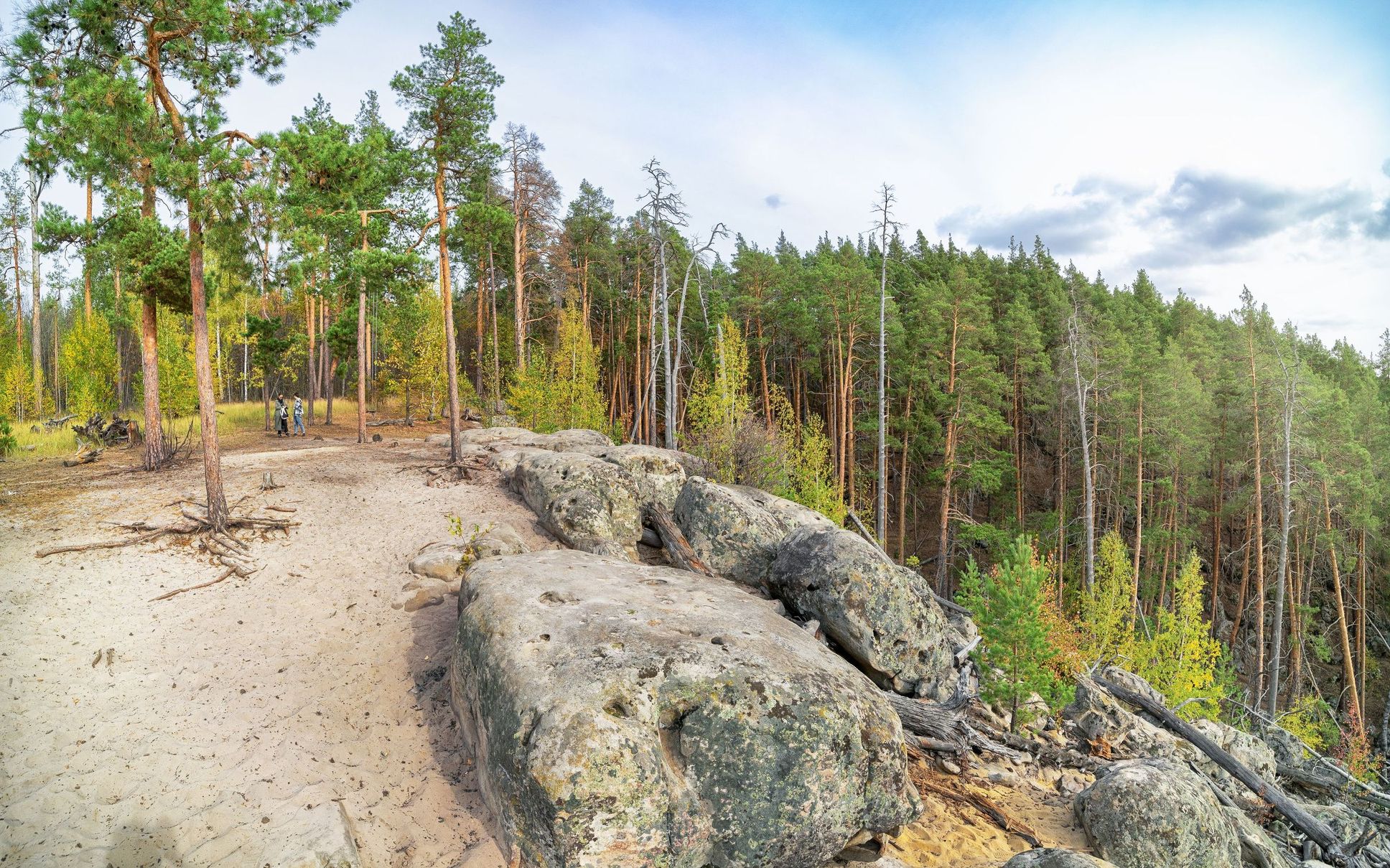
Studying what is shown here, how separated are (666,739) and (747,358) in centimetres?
1994

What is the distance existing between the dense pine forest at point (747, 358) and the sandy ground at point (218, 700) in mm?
2375

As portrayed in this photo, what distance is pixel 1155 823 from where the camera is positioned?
Result: 6.33m

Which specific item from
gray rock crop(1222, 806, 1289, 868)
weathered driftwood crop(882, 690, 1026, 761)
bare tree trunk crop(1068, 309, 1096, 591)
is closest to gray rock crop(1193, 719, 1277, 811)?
gray rock crop(1222, 806, 1289, 868)

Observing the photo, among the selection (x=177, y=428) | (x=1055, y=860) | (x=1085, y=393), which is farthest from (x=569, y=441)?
(x=177, y=428)

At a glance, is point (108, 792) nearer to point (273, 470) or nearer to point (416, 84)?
point (273, 470)

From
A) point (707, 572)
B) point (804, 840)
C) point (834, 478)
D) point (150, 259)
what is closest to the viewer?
point (804, 840)

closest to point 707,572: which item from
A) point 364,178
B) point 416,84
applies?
point 364,178

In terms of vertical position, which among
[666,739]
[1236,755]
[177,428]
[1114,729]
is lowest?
[1236,755]

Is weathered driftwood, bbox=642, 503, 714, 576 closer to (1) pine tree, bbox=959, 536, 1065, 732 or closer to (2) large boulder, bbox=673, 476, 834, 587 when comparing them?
(2) large boulder, bbox=673, 476, 834, 587

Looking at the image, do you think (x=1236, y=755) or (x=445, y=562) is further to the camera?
(x=1236, y=755)

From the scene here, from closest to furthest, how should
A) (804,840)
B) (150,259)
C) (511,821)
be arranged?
(511,821), (804,840), (150,259)

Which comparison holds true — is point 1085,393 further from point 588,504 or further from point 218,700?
point 218,700

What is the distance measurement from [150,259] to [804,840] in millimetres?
17523

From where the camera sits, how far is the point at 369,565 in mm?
10141
